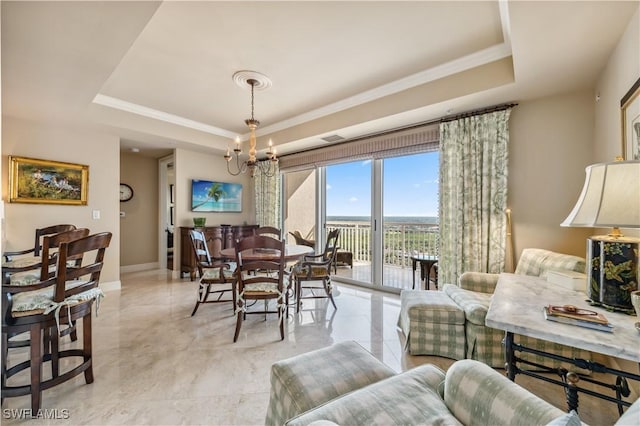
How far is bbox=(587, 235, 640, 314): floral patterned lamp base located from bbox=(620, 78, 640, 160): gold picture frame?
2.38 feet

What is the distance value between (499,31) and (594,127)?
135 cm

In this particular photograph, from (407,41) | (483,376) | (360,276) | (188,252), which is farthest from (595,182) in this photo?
(188,252)

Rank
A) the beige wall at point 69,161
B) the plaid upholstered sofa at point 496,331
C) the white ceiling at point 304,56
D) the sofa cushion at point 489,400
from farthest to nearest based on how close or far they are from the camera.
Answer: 1. the beige wall at point 69,161
2. the plaid upholstered sofa at point 496,331
3. the white ceiling at point 304,56
4. the sofa cushion at point 489,400

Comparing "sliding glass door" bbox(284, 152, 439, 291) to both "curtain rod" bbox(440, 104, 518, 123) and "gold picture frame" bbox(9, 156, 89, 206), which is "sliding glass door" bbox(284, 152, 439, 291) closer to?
"curtain rod" bbox(440, 104, 518, 123)

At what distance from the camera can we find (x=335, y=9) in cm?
204

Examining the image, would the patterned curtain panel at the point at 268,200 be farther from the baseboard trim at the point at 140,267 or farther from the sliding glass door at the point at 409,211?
the baseboard trim at the point at 140,267

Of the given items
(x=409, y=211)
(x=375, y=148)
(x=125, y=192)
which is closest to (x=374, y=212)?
(x=409, y=211)

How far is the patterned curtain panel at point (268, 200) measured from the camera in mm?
5613

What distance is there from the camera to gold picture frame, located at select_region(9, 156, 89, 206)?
3.51 meters

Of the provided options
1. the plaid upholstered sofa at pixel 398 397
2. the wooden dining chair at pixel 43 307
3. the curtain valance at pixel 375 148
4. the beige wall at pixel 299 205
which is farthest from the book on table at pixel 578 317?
the beige wall at pixel 299 205

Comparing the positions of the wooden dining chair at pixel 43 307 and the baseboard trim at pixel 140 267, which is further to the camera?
the baseboard trim at pixel 140 267

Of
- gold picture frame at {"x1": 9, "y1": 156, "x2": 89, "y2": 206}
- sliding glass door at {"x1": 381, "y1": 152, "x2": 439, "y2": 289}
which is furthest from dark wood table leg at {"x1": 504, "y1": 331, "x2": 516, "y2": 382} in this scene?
gold picture frame at {"x1": 9, "y1": 156, "x2": 89, "y2": 206}

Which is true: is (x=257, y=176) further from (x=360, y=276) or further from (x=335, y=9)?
(x=335, y=9)

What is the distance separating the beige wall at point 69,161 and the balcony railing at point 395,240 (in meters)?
3.68
